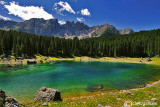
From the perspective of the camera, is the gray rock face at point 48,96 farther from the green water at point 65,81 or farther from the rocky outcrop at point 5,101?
the rocky outcrop at point 5,101

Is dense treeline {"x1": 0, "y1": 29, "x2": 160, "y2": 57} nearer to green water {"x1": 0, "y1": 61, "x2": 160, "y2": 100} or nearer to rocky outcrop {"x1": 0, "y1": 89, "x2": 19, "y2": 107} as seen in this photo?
green water {"x1": 0, "y1": 61, "x2": 160, "y2": 100}

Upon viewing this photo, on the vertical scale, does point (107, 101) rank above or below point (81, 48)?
below

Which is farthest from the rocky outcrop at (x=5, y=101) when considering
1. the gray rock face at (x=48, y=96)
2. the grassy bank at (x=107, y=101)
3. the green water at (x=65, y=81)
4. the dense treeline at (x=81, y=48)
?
the dense treeline at (x=81, y=48)

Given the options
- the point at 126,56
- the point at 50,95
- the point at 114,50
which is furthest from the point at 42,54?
the point at 50,95

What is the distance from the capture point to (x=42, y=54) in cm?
13438

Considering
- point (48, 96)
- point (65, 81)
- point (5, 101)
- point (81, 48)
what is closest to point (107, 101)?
point (48, 96)

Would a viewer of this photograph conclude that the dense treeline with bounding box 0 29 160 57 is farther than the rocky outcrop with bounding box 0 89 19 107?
Yes

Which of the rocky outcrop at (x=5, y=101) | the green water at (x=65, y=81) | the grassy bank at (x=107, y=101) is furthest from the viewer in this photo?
the green water at (x=65, y=81)

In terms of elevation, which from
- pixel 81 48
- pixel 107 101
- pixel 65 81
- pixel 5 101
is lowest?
pixel 65 81

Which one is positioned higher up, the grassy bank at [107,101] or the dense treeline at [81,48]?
the dense treeline at [81,48]

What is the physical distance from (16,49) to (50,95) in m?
107

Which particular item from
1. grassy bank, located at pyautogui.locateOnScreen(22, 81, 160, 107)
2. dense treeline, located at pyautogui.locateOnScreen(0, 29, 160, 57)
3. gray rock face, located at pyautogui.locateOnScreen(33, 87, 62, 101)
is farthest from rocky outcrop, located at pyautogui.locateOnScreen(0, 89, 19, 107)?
dense treeline, located at pyautogui.locateOnScreen(0, 29, 160, 57)

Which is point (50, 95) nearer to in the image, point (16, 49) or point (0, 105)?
point (0, 105)

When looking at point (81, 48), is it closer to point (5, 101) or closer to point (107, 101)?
point (107, 101)
